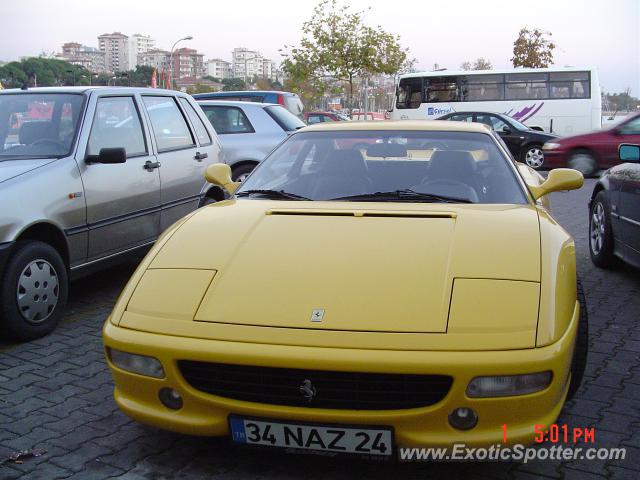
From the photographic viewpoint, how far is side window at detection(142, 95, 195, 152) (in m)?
6.28

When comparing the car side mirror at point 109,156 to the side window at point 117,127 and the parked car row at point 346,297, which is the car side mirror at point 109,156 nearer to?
the side window at point 117,127

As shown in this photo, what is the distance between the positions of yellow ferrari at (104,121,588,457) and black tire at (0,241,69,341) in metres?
1.47

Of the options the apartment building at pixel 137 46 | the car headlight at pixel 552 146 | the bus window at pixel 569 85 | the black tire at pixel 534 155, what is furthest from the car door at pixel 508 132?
the apartment building at pixel 137 46

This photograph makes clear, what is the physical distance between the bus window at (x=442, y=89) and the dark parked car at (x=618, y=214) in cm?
2053

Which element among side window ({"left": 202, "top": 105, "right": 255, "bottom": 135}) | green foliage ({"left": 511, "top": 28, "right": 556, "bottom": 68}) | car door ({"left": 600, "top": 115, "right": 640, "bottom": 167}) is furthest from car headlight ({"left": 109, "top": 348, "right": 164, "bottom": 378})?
green foliage ({"left": 511, "top": 28, "right": 556, "bottom": 68})

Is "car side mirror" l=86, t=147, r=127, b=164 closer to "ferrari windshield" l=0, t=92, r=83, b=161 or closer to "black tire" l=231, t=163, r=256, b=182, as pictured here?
"ferrari windshield" l=0, t=92, r=83, b=161

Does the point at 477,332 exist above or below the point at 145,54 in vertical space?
below

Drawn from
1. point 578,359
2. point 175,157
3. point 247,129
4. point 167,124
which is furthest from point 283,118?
point 578,359

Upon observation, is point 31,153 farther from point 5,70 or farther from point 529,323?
point 5,70

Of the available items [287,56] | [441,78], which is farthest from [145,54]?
[441,78]

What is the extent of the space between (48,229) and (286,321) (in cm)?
275

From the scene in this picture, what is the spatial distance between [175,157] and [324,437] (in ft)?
13.9

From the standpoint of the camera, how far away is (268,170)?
433 centimetres

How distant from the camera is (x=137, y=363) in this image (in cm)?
282
